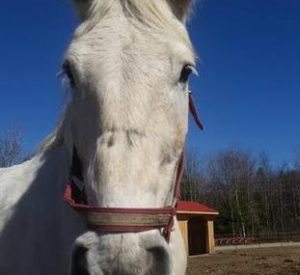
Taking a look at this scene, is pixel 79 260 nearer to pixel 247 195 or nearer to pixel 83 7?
pixel 83 7

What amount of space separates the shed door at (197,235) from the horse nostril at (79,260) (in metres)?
36.5

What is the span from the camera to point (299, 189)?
256 feet

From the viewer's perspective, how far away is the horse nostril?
2.22 metres

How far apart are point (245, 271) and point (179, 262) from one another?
15.4 metres

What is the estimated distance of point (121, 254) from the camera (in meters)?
2.15

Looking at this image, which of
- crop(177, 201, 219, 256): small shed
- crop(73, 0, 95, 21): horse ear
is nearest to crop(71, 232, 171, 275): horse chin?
crop(73, 0, 95, 21): horse ear

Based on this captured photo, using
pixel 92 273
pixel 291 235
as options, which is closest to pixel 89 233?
pixel 92 273

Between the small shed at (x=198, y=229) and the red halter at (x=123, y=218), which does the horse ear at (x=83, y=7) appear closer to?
the red halter at (x=123, y=218)

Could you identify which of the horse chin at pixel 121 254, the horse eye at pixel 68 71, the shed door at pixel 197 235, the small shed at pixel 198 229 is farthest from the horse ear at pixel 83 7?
the shed door at pixel 197 235

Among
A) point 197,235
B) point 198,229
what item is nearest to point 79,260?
point 197,235

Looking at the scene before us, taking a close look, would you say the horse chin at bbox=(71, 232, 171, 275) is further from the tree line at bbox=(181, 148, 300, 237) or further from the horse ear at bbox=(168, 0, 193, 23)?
the tree line at bbox=(181, 148, 300, 237)

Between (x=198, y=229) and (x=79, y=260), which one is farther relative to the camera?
(x=198, y=229)

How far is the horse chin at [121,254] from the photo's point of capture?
214cm

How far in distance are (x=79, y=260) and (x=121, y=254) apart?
22cm
